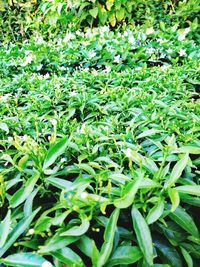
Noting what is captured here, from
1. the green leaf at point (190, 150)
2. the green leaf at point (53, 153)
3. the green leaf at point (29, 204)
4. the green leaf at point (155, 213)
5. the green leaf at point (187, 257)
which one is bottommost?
the green leaf at point (187, 257)

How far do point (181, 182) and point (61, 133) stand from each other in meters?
0.57

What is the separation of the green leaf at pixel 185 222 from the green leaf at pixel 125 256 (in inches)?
5.7

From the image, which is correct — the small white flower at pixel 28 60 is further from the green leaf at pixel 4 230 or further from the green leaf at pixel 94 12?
the green leaf at pixel 4 230

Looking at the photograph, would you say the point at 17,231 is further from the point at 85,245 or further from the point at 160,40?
the point at 160,40

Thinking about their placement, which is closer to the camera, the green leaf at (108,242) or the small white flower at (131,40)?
the green leaf at (108,242)

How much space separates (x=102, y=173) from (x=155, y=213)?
0.71 feet

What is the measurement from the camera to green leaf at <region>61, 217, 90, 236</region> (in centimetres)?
85

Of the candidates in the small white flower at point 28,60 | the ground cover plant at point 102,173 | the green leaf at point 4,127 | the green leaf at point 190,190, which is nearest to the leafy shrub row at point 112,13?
the small white flower at point 28,60

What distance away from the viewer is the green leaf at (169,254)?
37.8 inches

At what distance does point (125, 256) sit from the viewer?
865mm

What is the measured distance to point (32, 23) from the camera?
4957mm

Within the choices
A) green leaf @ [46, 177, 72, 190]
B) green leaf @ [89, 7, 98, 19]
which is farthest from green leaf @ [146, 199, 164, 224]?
green leaf @ [89, 7, 98, 19]

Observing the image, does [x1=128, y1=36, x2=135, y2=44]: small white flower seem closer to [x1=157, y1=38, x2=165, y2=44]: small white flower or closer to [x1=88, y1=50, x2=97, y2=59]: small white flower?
[x1=157, y1=38, x2=165, y2=44]: small white flower

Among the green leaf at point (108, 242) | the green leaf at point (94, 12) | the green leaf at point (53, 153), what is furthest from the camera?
the green leaf at point (94, 12)
